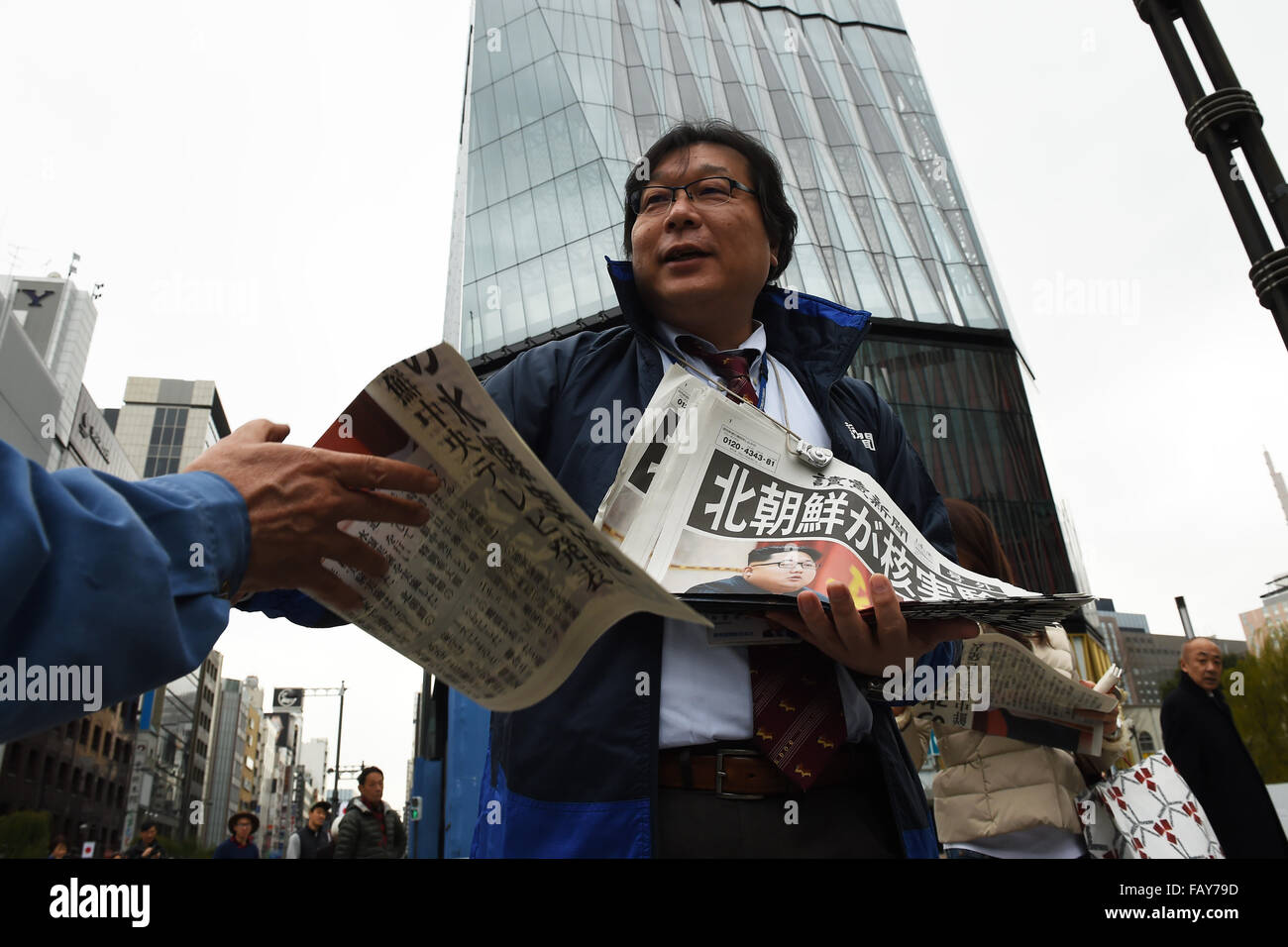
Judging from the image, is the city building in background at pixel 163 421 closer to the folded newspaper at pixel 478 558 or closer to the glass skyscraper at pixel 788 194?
the glass skyscraper at pixel 788 194

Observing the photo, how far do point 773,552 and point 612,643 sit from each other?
316mm

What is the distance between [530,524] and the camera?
1045 mm

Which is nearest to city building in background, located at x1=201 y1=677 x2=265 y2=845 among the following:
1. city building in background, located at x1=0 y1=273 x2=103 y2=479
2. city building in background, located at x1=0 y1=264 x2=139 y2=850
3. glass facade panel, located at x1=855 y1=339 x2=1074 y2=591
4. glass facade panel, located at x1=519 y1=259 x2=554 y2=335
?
city building in background, located at x1=0 y1=264 x2=139 y2=850

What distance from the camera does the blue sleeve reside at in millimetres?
673

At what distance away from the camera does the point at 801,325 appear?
78.4 inches

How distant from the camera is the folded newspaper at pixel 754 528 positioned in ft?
4.25

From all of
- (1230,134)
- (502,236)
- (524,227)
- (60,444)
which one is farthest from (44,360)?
(1230,134)

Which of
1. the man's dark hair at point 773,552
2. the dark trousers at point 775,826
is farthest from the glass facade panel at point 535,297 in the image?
the dark trousers at point 775,826

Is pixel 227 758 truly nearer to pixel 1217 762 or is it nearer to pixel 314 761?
pixel 314 761

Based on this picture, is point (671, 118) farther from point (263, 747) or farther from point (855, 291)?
point (263, 747)

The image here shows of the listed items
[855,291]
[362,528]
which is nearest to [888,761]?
[362,528]

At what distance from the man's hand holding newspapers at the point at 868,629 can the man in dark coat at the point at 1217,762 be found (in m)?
3.66

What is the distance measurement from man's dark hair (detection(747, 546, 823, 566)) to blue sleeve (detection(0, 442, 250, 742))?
32.5 inches

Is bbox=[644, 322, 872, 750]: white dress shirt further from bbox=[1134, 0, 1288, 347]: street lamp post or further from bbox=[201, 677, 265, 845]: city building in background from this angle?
bbox=[201, 677, 265, 845]: city building in background
